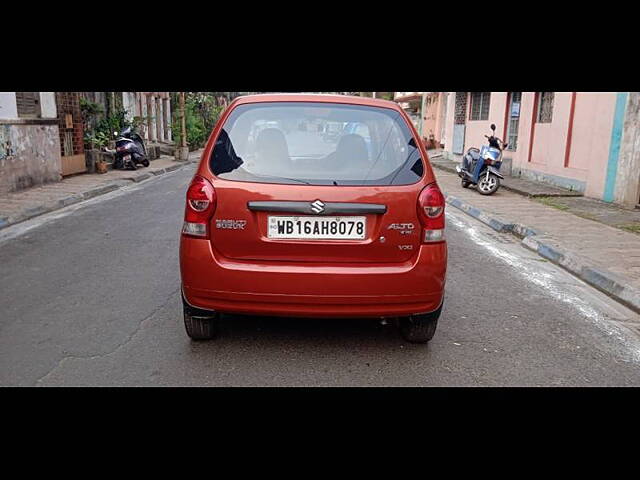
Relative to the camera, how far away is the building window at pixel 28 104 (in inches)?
497

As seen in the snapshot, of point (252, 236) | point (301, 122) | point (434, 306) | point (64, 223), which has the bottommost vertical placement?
point (64, 223)

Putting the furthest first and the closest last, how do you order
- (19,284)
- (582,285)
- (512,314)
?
(582,285) < (19,284) < (512,314)

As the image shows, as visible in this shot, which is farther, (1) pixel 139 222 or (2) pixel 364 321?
(1) pixel 139 222

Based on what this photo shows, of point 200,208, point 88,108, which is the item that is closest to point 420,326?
point 200,208

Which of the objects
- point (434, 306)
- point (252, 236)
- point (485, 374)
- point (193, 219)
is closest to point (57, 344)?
point (193, 219)

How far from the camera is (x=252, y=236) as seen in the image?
3.59 metres

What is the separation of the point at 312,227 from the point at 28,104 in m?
11.9

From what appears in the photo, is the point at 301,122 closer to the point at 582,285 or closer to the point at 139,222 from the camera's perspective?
the point at 582,285

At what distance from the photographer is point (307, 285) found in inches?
140

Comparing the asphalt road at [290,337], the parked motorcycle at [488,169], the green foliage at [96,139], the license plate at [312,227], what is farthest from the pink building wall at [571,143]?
the green foliage at [96,139]

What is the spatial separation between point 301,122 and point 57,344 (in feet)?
7.54

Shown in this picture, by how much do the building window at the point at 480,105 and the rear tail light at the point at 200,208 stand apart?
17.7m

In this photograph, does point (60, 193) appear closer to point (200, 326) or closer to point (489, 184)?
point (200, 326)

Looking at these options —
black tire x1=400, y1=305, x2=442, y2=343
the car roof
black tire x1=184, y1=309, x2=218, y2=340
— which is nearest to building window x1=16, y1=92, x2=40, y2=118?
the car roof
